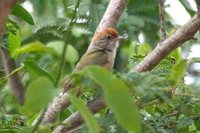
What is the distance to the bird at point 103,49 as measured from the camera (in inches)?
109

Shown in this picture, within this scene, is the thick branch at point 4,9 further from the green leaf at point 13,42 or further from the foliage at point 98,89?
the green leaf at point 13,42

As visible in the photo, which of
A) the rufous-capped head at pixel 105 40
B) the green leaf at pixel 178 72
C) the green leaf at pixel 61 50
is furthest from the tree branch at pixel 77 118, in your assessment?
the rufous-capped head at pixel 105 40

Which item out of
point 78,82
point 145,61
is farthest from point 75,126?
point 78,82

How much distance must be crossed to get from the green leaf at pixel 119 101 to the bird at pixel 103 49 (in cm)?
154

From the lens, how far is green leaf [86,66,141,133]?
95cm

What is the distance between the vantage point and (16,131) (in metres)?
1.63

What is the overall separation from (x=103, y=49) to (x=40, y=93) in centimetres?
220

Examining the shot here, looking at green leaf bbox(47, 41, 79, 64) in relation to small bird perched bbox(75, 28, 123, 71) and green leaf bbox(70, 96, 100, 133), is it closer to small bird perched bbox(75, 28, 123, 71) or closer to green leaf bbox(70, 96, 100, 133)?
green leaf bbox(70, 96, 100, 133)

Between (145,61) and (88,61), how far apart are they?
2.89 ft

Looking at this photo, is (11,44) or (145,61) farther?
(11,44)

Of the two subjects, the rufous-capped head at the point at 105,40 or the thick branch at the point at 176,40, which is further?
the rufous-capped head at the point at 105,40

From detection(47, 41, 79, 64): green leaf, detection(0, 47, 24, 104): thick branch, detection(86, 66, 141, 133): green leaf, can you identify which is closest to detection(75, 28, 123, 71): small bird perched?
detection(0, 47, 24, 104): thick branch

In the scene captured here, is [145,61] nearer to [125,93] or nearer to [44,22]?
[125,93]

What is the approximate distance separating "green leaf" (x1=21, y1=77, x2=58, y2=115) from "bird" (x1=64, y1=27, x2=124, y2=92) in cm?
148
